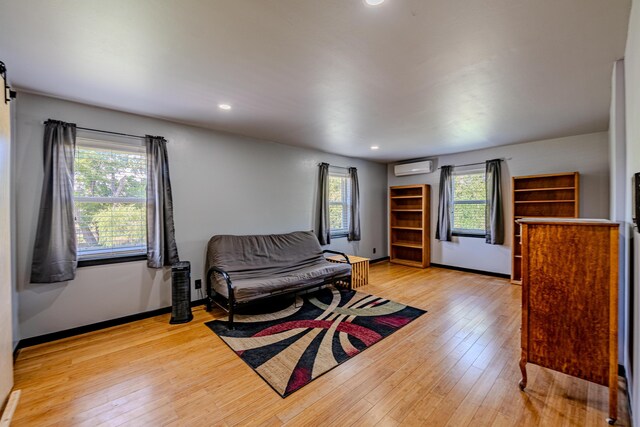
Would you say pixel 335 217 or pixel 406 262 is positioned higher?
pixel 335 217

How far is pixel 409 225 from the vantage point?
635 cm

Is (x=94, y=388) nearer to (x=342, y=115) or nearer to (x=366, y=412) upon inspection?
(x=366, y=412)

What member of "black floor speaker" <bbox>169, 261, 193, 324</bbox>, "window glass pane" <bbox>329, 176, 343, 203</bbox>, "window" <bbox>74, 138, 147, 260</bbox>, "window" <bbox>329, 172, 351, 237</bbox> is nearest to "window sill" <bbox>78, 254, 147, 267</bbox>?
"window" <bbox>74, 138, 147, 260</bbox>

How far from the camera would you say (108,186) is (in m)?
3.05

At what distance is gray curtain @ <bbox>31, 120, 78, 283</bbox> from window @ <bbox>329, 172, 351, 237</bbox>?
382cm

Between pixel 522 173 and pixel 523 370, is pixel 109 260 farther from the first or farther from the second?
pixel 522 173

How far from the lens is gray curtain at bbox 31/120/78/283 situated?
103 inches

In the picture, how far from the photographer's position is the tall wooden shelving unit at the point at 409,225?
5.84m

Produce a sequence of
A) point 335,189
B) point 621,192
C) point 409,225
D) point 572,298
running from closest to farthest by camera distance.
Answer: point 572,298 < point 621,192 < point 335,189 < point 409,225

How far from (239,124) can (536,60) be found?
10.1ft

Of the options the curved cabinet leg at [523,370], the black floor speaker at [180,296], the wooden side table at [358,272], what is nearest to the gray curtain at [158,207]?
the black floor speaker at [180,296]

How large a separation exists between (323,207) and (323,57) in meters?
3.23

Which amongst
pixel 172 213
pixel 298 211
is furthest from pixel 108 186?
pixel 298 211

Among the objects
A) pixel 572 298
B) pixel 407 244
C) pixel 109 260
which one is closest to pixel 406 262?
pixel 407 244
